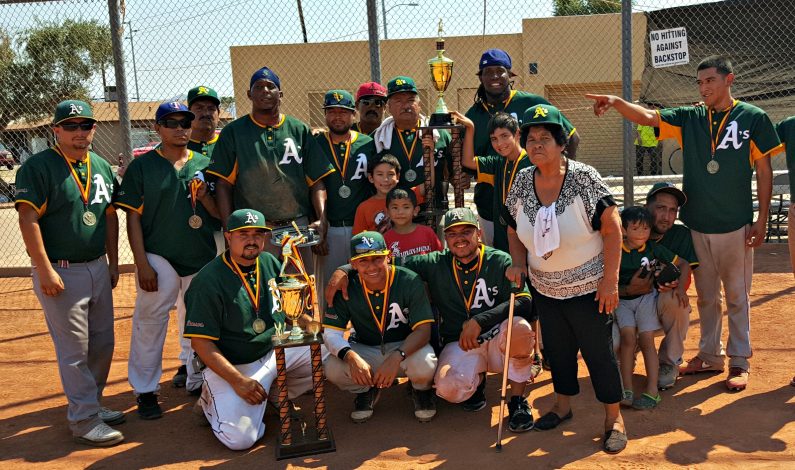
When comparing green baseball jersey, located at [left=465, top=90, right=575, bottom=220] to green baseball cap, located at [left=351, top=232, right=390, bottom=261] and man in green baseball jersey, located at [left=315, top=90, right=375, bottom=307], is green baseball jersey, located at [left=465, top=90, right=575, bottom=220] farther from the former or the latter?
green baseball cap, located at [left=351, top=232, right=390, bottom=261]

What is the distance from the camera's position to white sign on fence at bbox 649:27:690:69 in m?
8.58

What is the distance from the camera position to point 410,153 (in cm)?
586

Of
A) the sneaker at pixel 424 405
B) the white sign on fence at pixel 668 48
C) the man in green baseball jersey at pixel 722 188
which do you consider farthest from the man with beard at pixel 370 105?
the white sign on fence at pixel 668 48

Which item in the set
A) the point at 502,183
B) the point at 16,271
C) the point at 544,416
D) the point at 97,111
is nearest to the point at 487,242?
the point at 502,183

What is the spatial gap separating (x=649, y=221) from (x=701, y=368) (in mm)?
1278

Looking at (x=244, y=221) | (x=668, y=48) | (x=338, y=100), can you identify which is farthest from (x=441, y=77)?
(x=668, y=48)

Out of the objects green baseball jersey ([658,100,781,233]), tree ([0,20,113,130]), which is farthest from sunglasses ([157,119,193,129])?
tree ([0,20,113,130])

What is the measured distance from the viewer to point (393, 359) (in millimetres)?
4734

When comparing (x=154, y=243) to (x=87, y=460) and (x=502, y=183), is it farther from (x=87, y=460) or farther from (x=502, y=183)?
(x=502, y=183)

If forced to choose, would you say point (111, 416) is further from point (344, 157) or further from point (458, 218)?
point (458, 218)

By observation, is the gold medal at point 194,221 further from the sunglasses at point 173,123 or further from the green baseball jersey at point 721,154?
the green baseball jersey at point 721,154

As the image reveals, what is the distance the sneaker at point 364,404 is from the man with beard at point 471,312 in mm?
473

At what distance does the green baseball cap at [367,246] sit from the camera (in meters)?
4.73

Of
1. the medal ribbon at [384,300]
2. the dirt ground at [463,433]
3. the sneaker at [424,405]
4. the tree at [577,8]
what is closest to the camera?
the dirt ground at [463,433]
